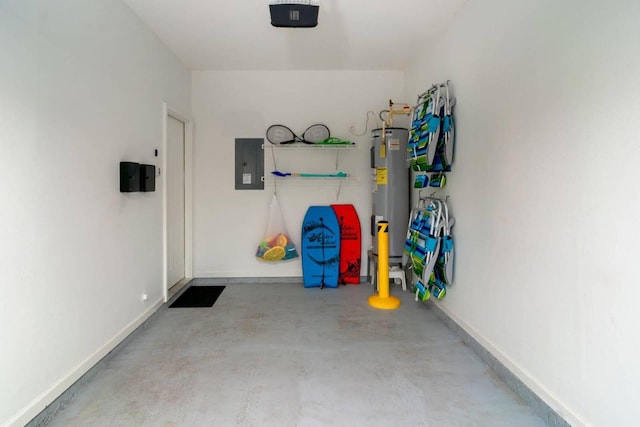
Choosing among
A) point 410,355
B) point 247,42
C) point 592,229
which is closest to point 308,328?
point 410,355

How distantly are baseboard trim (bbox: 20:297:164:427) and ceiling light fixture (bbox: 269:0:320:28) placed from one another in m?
2.53

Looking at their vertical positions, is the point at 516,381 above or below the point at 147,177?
below

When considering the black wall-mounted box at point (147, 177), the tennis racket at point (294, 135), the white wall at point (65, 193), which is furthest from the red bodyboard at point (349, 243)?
the white wall at point (65, 193)

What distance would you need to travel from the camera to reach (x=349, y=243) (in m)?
4.08

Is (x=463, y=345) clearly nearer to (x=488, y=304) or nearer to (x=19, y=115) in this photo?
(x=488, y=304)

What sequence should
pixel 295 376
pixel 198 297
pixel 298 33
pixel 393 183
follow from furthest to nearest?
pixel 393 183, pixel 198 297, pixel 298 33, pixel 295 376

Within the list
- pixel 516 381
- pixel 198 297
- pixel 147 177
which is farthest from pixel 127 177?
pixel 516 381

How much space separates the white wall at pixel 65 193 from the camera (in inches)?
60.8

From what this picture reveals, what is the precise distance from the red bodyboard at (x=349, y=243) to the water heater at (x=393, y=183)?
37 centimetres

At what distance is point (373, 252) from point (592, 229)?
2433mm

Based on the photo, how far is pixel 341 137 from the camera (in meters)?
4.11

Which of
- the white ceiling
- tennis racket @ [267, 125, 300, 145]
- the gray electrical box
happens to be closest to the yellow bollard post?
tennis racket @ [267, 125, 300, 145]

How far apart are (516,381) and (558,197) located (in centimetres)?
110

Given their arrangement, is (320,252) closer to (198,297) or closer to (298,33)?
(198,297)
